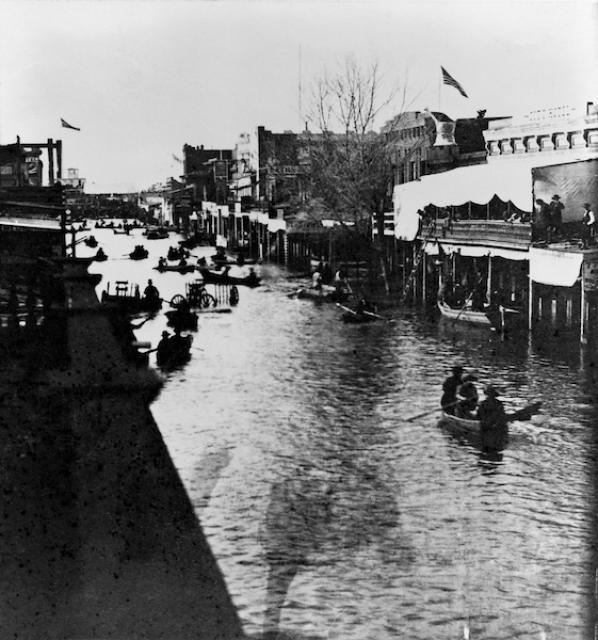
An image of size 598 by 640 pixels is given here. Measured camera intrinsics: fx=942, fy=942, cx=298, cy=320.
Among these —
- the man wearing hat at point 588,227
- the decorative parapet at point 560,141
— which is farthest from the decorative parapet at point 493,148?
the man wearing hat at point 588,227

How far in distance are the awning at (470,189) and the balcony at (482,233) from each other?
0.99m

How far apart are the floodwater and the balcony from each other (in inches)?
168

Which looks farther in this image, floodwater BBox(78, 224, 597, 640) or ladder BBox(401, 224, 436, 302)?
ladder BBox(401, 224, 436, 302)

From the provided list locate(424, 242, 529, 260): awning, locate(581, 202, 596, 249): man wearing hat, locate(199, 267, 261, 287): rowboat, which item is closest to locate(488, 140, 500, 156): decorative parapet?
locate(424, 242, 529, 260): awning

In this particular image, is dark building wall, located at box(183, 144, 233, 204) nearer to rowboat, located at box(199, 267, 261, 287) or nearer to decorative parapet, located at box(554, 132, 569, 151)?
rowboat, located at box(199, 267, 261, 287)

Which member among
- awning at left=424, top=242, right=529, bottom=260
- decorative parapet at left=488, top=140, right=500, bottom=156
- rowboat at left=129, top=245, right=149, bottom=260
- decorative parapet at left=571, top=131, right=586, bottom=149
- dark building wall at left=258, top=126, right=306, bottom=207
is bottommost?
awning at left=424, top=242, right=529, bottom=260

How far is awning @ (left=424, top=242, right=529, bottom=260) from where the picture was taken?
35875 mm

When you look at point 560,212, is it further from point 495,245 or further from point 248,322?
point 248,322

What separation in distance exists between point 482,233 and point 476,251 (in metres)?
1.21

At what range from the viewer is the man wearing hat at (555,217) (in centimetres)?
3312

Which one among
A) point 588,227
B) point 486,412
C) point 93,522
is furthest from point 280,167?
point 93,522

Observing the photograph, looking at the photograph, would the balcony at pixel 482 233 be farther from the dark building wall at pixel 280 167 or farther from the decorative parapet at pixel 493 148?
the dark building wall at pixel 280 167

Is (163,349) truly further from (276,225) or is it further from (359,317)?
(276,225)

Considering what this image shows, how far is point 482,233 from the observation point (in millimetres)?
39188
